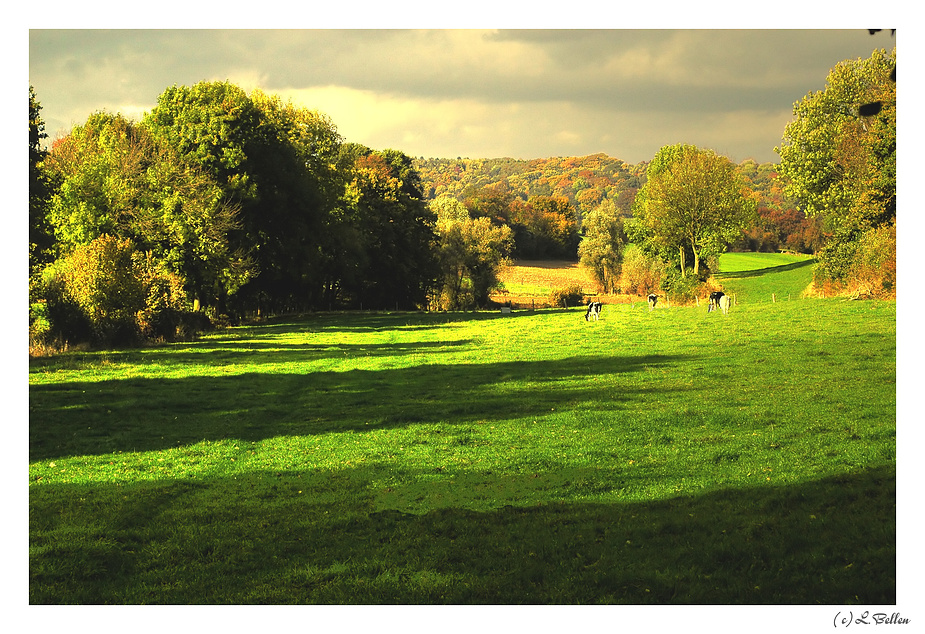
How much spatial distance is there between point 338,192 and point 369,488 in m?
53.3

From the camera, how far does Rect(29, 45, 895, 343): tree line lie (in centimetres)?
3622

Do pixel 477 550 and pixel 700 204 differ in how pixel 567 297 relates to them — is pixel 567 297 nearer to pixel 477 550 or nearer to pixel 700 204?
pixel 700 204

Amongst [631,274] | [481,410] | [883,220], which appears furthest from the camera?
[631,274]

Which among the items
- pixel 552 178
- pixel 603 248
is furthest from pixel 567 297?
pixel 552 178

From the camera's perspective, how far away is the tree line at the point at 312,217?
36219 mm

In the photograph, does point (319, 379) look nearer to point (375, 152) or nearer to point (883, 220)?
point (883, 220)

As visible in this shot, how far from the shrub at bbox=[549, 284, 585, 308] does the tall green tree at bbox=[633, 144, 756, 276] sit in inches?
672

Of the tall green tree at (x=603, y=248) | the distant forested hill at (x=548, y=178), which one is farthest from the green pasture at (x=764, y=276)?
the distant forested hill at (x=548, y=178)

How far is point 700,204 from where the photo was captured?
5841cm

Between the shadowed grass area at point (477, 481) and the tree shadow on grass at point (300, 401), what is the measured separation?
12 cm

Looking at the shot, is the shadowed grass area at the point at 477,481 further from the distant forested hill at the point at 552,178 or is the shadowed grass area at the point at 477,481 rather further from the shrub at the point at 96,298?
the distant forested hill at the point at 552,178

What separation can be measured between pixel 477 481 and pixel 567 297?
65096 mm

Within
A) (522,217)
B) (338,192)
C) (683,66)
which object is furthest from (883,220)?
(522,217)

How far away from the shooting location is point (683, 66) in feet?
53.7
